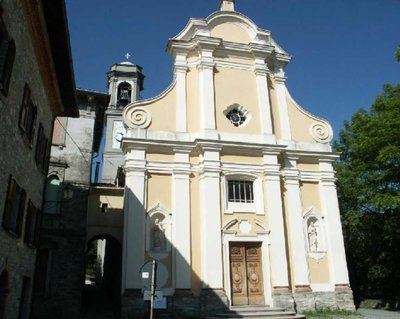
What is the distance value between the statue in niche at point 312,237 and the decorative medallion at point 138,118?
8276 mm

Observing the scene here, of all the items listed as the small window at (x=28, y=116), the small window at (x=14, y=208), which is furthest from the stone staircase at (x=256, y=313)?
the small window at (x=28, y=116)

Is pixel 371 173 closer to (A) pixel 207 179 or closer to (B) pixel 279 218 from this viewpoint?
(B) pixel 279 218

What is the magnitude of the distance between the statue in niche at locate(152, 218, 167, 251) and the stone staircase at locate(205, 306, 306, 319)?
3.14 m

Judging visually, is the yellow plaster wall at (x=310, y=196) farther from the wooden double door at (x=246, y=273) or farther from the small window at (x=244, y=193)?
the wooden double door at (x=246, y=273)

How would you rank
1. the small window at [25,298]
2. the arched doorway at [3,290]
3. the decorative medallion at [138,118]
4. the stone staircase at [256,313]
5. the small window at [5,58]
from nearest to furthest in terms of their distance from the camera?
the small window at [5,58], the arched doorway at [3,290], the small window at [25,298], the stone staircase at [256,313], the decorative medallion at [138,118]

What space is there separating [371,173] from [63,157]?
14.9 m

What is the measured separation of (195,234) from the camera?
15969 millimetres

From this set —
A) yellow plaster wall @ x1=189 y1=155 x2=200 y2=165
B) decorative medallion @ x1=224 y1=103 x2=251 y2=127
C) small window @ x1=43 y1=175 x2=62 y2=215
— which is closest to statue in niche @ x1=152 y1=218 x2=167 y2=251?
yellow plaster wall @ x1=189 y1=155 x2=200 y2=165

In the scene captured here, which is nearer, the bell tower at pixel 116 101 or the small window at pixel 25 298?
the small window at pixel 25 298

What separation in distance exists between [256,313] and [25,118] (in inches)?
404

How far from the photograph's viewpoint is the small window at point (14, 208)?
807cm

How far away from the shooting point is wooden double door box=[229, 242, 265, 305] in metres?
15.8

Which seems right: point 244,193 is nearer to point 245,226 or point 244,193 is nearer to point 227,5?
point 245,226

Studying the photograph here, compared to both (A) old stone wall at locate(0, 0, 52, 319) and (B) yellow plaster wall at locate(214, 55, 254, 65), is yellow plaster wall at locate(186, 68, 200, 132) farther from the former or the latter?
(A) old stone wall at locate(0, 0, 52, 319)
